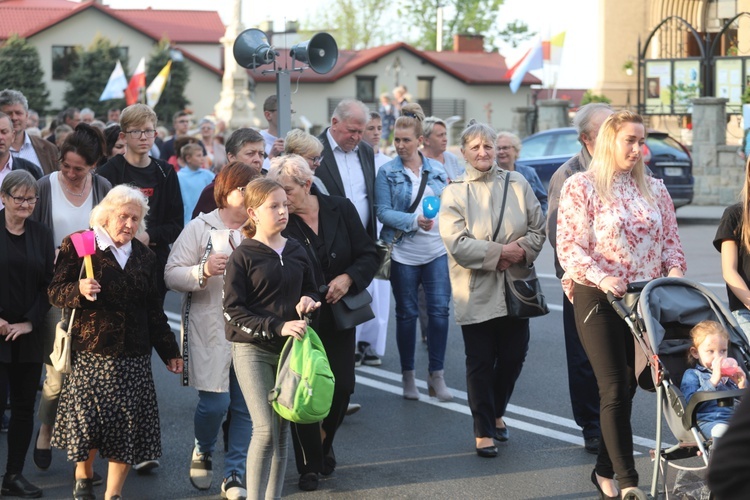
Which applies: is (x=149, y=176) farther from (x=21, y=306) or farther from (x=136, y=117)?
(x=21, y=306)

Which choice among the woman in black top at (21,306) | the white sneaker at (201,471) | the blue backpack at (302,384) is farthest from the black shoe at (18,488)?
the blue backpack at (302,384)

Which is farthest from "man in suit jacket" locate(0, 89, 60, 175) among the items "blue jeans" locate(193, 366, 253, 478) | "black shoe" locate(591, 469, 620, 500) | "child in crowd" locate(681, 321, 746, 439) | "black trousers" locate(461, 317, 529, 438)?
"child in crowd" locate(681, 321, 746, 439)

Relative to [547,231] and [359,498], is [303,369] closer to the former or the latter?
[359,498]

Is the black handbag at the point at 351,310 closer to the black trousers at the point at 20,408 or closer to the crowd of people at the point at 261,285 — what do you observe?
the crowd of people at the point at 261,285

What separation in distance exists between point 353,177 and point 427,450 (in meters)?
2.26

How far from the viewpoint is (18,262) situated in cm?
685

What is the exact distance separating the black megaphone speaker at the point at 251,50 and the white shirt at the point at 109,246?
4474 mm

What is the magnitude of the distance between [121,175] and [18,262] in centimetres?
136

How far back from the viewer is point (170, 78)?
63.0 metres

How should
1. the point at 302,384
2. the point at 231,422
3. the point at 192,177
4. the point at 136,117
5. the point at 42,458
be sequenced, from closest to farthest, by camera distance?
the point at 302,384
the point at 231,422
the point at 42,458
the point at 136,117
the point at 192,177

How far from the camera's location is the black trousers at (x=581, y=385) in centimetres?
749

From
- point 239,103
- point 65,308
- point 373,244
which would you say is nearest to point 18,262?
point 65,308

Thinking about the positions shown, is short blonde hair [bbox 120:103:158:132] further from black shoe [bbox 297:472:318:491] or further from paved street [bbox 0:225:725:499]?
black shoe [bbox 297:472:318:491]

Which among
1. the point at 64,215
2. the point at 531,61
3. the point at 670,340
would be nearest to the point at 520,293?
the point at 670,340
